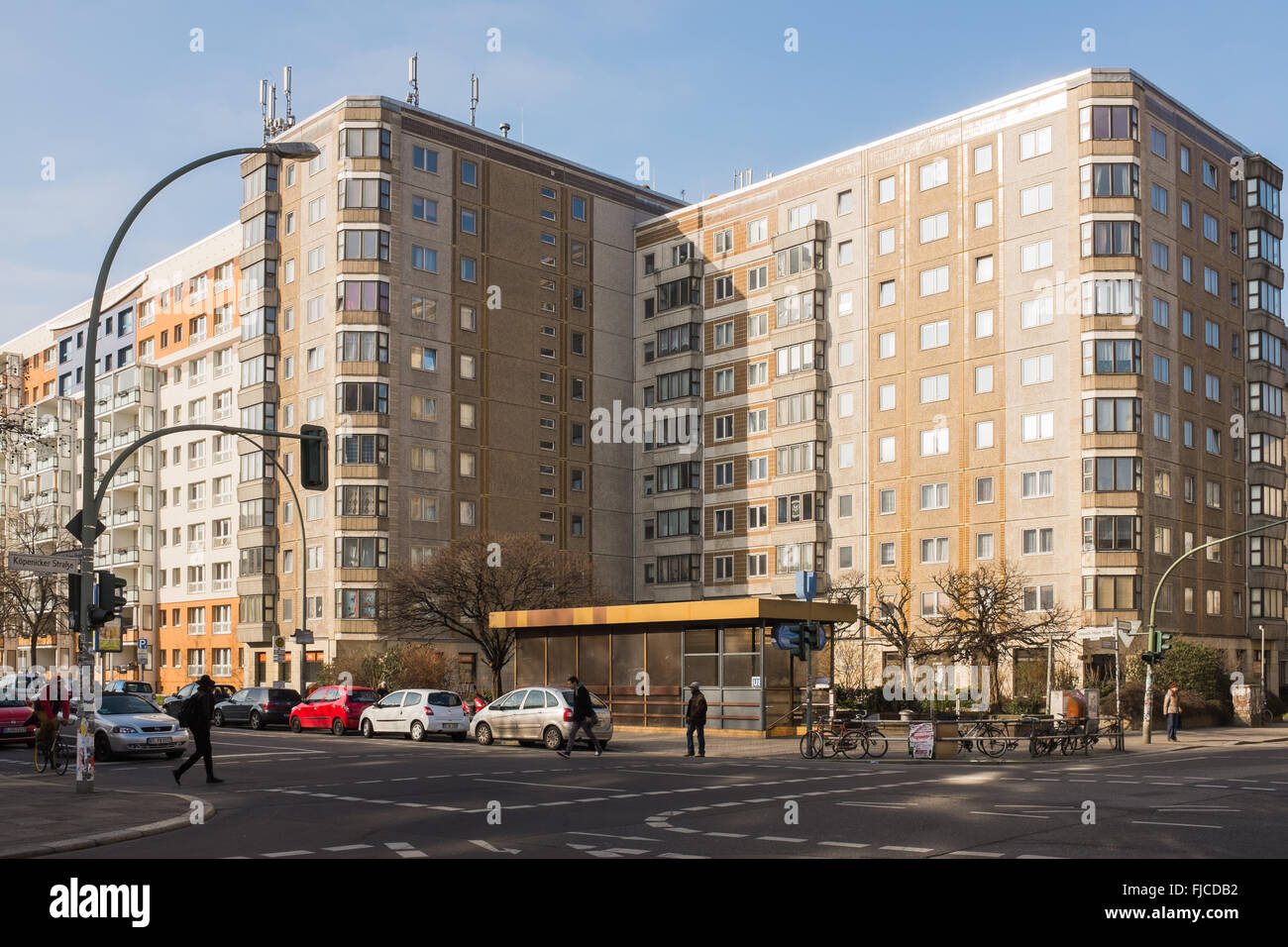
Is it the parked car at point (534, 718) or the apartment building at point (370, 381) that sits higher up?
the apartment building at point (370, 381)

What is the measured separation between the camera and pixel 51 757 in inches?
997

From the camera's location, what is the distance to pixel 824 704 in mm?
43812

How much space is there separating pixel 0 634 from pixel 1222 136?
82.4m

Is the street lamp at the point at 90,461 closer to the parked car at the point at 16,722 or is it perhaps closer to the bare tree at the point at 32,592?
the parked car at the point at 16,722

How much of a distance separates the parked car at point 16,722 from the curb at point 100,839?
771 inches

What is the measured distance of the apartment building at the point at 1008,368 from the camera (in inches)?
2411

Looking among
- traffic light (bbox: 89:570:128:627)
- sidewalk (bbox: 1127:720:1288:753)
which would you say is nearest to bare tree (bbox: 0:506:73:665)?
traffic light (bbox: 89:570:128:627)

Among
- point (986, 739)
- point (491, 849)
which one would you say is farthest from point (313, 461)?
point (986, 739)

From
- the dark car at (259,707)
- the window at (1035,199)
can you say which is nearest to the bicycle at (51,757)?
the dark car at (259,707)

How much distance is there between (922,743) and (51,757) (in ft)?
60.6

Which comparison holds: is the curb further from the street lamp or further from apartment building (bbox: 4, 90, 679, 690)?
apartment building (bbox: 4, 90, 679, 690)

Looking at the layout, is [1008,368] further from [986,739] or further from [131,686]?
[131,686]

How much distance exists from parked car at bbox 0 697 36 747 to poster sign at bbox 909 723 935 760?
2205cm
